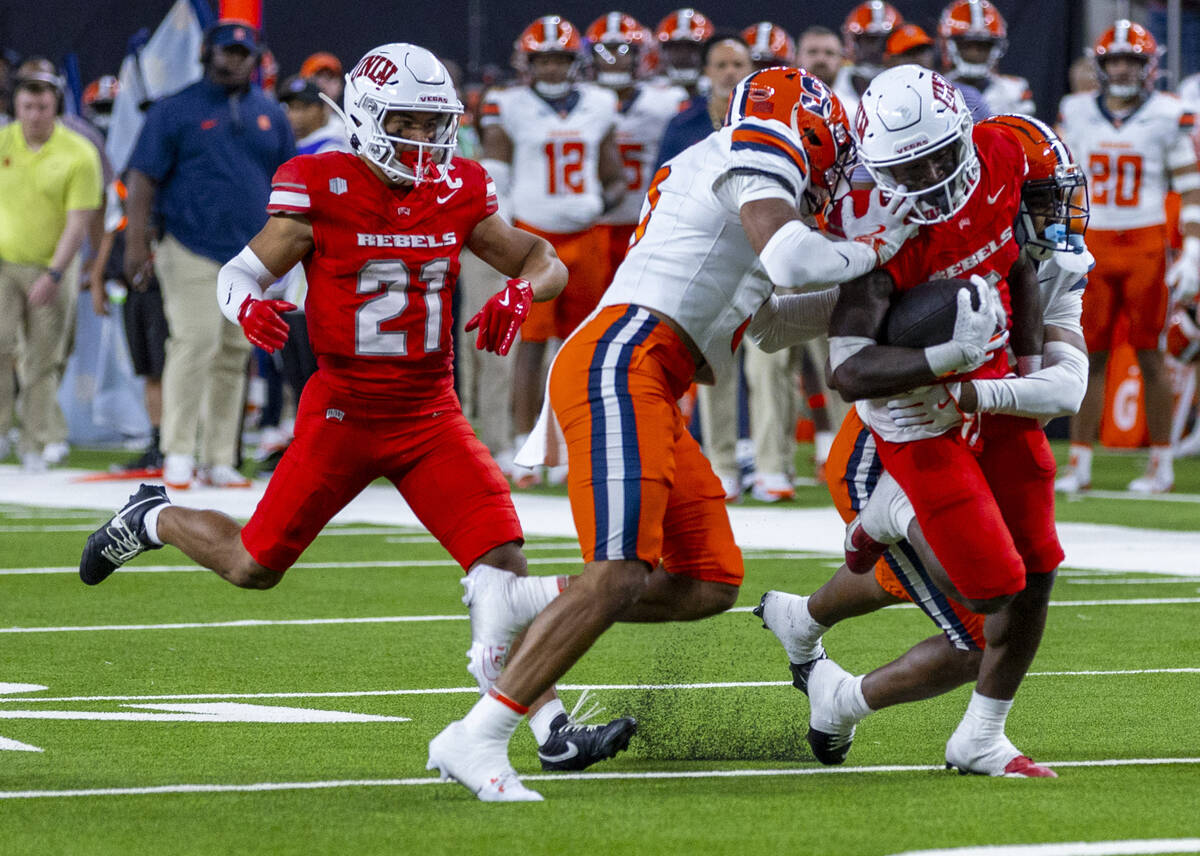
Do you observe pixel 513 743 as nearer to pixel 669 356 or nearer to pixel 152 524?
pixel 669 356

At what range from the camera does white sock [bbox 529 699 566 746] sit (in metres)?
4.43

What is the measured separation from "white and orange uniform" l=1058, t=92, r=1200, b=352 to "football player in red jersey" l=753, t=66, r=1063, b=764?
265 inches

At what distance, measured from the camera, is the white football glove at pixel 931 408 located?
418 cm

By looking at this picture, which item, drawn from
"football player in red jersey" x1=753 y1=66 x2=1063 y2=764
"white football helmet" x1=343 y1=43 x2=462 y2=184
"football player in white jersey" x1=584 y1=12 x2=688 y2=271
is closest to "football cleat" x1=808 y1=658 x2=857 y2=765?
"football player in red jersey" x1=753 y1=66 x2=1063 y2=764

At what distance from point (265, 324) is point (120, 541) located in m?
1.12

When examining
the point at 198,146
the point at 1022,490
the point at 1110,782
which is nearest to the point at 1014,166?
the point at 1022,490

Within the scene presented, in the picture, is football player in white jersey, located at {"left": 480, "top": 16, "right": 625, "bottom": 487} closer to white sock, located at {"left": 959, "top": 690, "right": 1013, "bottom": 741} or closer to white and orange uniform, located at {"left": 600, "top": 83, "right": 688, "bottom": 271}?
white and orange uniform, located at {"left": 600, "top": 83, "right": 688, "bottom": 271}

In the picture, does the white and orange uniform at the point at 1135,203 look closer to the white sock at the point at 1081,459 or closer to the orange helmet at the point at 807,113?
the white sock at the point at 1081,459

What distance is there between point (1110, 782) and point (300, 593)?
390cm

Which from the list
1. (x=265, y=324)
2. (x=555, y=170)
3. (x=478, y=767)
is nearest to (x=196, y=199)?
(x=555, y=170)

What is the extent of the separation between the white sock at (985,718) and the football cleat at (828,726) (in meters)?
0.27

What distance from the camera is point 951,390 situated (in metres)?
4.18

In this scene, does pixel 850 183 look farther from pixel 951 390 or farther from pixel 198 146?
pixel 198 146

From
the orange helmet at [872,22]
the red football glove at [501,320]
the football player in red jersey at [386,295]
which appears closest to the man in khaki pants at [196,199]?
the orange helmet at [872,22]
